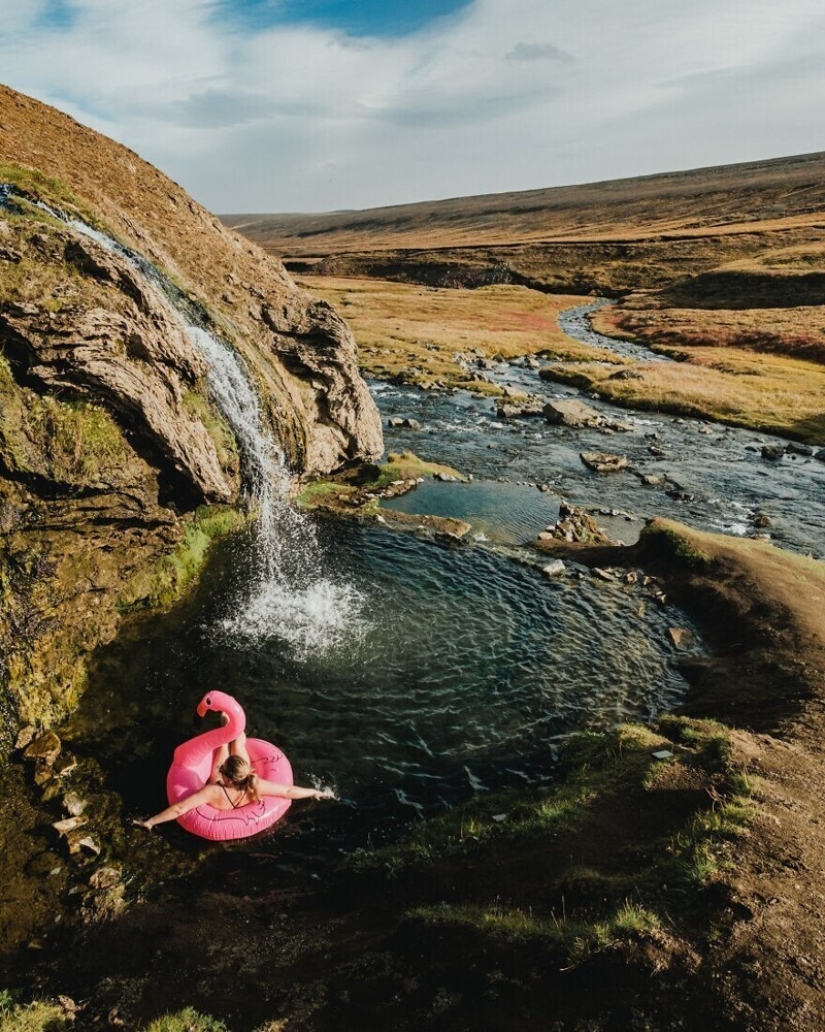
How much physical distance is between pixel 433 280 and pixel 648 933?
186m

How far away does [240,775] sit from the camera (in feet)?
45.5

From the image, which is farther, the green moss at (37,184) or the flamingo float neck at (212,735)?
the green moss at (37,184)

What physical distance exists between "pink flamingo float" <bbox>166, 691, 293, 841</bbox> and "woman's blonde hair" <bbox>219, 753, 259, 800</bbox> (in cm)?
38

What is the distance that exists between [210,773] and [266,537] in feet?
44.1

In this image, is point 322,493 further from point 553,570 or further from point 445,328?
point 445,328

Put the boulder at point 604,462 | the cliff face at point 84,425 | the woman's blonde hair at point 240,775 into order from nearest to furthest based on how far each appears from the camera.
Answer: the woman's blonde hair at point 240,775
the cliff face at point 84,425
the boulder at point 604,462

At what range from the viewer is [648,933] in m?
8.84

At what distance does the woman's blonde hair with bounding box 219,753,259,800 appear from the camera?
13.9 m

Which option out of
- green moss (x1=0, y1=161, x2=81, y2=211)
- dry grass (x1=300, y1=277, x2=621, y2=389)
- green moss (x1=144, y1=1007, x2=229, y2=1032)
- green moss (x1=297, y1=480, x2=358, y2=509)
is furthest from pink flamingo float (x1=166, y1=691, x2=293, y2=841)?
dry grass (x1=300, y1=277, x2=621, y2=389)

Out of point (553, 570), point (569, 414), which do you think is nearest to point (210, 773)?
point (553, 570)

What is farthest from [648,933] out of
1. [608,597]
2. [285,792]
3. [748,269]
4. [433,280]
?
[433,280]

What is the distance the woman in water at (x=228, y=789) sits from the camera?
44.0ft

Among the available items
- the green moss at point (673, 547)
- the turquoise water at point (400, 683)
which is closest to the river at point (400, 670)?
the turquoise water at point (400, 683)

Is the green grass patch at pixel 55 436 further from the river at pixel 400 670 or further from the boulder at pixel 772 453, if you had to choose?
the boulder at pixel 772 453
